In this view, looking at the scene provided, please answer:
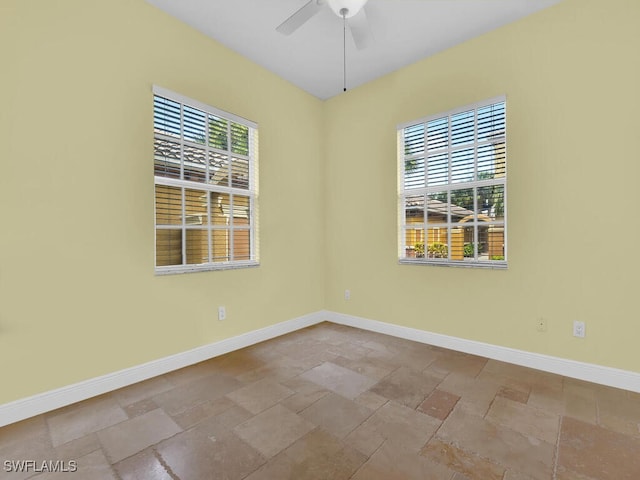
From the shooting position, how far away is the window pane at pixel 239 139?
3135 mm

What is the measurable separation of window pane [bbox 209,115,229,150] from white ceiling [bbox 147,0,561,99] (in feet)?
2.44

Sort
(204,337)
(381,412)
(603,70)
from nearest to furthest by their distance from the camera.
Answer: (381,412) < (603,70) < (204,337)

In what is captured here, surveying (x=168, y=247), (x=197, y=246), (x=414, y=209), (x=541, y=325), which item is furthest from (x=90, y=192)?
(x=541, y=325)

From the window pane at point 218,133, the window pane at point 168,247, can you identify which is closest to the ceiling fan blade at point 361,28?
the window pane at point 218,133

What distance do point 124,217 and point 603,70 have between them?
3.80m

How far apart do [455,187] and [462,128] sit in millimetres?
576

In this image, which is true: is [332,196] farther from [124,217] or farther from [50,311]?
[50,311]

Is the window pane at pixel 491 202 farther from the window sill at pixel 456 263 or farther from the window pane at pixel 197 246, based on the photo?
the window pane at pixel 197 246

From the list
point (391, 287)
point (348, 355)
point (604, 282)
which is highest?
point (604, 282)

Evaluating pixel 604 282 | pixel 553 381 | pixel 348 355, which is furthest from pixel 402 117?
pixel 553 381

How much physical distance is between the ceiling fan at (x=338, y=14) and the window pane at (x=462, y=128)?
122cm

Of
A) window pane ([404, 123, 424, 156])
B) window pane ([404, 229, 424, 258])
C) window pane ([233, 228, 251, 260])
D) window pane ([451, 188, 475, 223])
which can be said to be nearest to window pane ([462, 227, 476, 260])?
window pane ([451, 188, 475, 223])

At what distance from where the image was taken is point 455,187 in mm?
3045

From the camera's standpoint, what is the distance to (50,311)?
2039 millimetres
